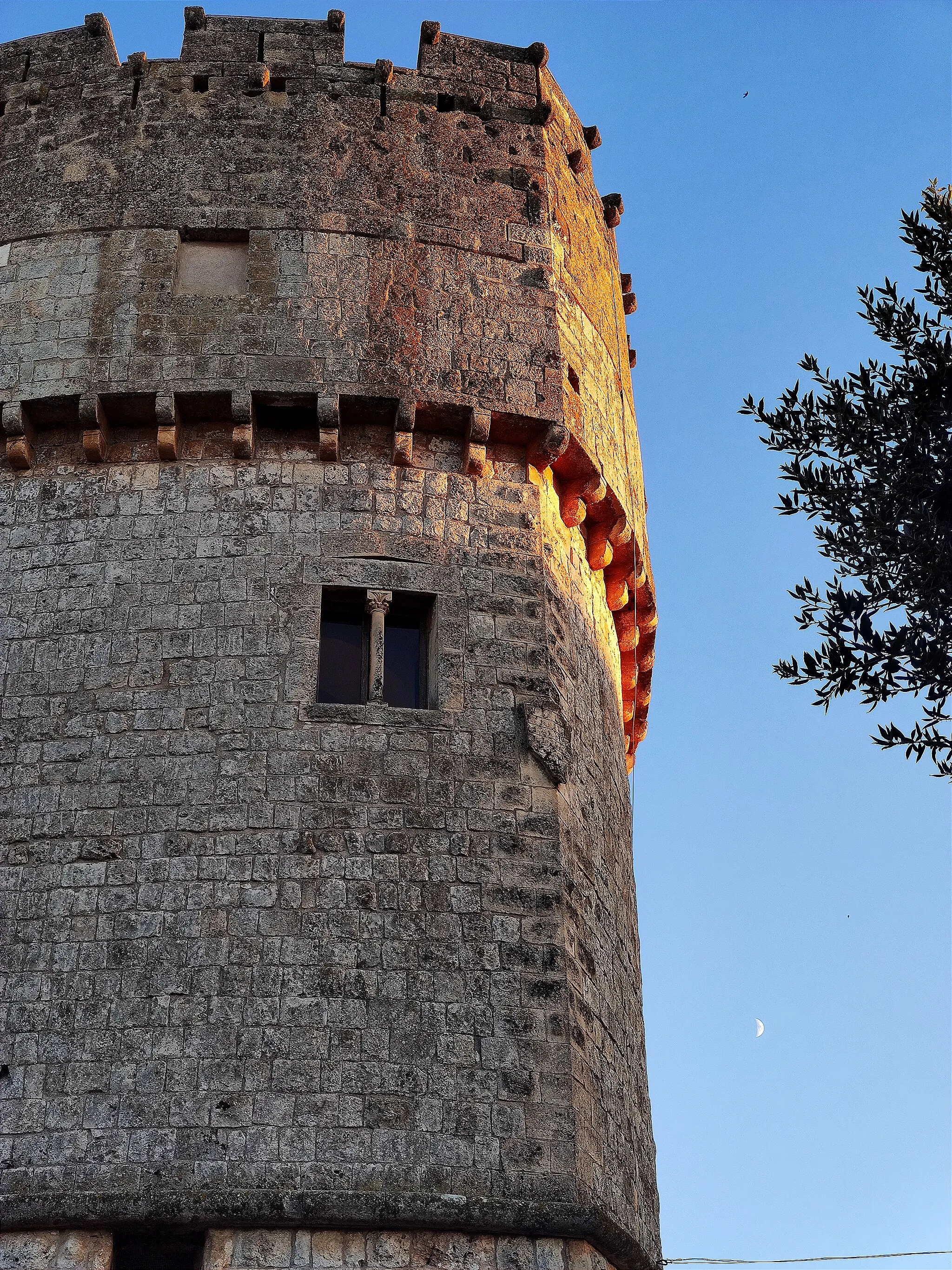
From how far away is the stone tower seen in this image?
8.02 metres

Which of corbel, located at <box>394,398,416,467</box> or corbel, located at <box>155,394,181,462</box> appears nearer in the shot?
corbel, located at <box>155,394,181,462</box>

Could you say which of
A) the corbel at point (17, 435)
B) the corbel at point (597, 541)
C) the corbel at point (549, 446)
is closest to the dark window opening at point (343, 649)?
the corbel at point (549, 446)

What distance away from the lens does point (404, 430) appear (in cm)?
1001

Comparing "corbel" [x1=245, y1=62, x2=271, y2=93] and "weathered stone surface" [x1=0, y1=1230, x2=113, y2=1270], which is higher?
"corbel" [x1=245, y1=62, x2=271, y2=93]

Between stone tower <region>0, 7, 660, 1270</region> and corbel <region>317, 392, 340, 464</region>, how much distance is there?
41 mm

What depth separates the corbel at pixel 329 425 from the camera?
986 centimetres

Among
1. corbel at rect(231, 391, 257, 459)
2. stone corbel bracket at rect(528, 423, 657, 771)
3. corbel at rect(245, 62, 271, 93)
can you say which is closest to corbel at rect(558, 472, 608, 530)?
stone corbel bracket at rect(528, 423, 657, 771)

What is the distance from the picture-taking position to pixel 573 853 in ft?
30.8

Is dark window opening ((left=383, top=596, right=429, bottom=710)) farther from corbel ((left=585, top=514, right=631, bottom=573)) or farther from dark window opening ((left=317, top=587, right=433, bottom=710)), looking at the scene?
corbel ((left=585, top=514, right=631, bottom=573))

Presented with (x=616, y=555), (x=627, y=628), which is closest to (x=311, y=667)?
(x=616, y=555)

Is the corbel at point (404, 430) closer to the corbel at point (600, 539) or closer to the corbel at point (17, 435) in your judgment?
the corbel at point (600, 539)

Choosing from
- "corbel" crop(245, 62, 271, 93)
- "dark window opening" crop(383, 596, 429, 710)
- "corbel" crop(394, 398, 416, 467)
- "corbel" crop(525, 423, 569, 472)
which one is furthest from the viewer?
"corbel" crop(245, 62, 271, 93)

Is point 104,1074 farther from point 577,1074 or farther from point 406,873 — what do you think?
point 577,1074

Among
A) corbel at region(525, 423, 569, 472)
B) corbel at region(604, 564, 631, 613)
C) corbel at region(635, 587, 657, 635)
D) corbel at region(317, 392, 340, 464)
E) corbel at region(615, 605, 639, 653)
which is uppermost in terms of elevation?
corbel at region(635, 587, 657, 635)
